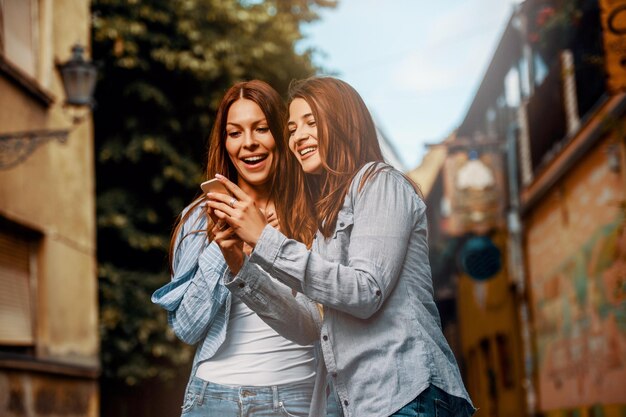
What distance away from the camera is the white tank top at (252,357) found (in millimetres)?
3326

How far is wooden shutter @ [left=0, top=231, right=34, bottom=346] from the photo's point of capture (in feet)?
37.3

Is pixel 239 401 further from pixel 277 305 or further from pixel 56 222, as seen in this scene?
pixel 56 222

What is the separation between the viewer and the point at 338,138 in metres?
3.10

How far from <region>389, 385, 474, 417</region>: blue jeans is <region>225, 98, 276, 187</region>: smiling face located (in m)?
0.88

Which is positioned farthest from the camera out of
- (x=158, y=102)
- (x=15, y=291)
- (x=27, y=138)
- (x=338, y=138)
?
(x=158, y=102)

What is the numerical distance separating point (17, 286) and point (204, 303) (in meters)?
8.93

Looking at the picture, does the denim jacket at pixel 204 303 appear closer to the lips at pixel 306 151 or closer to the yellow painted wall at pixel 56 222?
the lips at pixel 306 151

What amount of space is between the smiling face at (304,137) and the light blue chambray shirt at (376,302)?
0.20 m

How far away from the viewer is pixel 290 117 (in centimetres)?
319

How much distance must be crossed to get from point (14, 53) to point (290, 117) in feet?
29.7

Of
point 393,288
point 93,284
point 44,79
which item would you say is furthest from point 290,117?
point 93,284

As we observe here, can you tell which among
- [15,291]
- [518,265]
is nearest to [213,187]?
[15,291]

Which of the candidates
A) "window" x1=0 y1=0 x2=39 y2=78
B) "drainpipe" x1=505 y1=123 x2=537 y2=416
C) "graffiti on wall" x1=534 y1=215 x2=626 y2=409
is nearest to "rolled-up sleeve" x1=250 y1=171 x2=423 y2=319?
"graffiti on wall" x1=534 y1=215 x2=626 y2=409

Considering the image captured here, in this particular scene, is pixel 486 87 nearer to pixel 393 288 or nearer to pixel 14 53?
pixel 14 53
